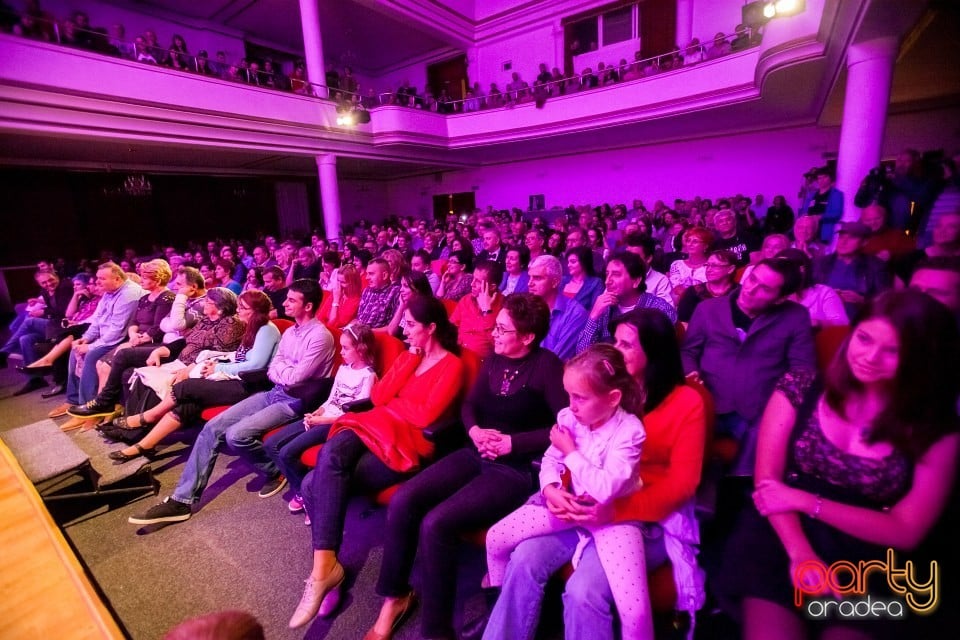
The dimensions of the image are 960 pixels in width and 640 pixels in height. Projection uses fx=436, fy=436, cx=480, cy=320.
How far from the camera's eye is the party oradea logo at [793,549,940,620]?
3.55 feet

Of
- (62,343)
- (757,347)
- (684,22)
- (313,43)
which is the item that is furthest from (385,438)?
(684,22)

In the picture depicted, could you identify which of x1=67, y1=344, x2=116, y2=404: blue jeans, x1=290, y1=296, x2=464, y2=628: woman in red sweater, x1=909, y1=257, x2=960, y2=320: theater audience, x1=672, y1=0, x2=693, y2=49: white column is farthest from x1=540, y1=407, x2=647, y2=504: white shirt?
x1=672, y1=0, x2=693, y2=49: white column

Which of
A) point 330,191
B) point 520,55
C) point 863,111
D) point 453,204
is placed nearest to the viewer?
point 863,111

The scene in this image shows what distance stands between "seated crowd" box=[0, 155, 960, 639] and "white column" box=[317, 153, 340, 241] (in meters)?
6.88

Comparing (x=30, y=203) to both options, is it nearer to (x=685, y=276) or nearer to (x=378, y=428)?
(x=378, y=428)

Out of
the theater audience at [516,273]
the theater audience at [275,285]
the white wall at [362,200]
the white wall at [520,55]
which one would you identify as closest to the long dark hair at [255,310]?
the theater audience at [275,285]

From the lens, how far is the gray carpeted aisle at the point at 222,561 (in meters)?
1.84

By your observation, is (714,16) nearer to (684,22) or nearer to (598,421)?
(684,22)

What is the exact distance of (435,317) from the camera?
2123mm

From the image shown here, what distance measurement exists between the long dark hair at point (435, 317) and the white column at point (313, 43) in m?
9.30

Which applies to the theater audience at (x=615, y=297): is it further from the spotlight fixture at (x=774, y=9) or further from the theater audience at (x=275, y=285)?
the spotlight fixture at (x=774, y=9)

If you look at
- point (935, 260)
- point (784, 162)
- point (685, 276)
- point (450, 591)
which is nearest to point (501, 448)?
point (450, 591)

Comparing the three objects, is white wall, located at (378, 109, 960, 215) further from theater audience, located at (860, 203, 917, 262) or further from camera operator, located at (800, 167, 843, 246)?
theater audience, located at (860, 203, 917, 262)

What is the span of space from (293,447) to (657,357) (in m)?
1.81
